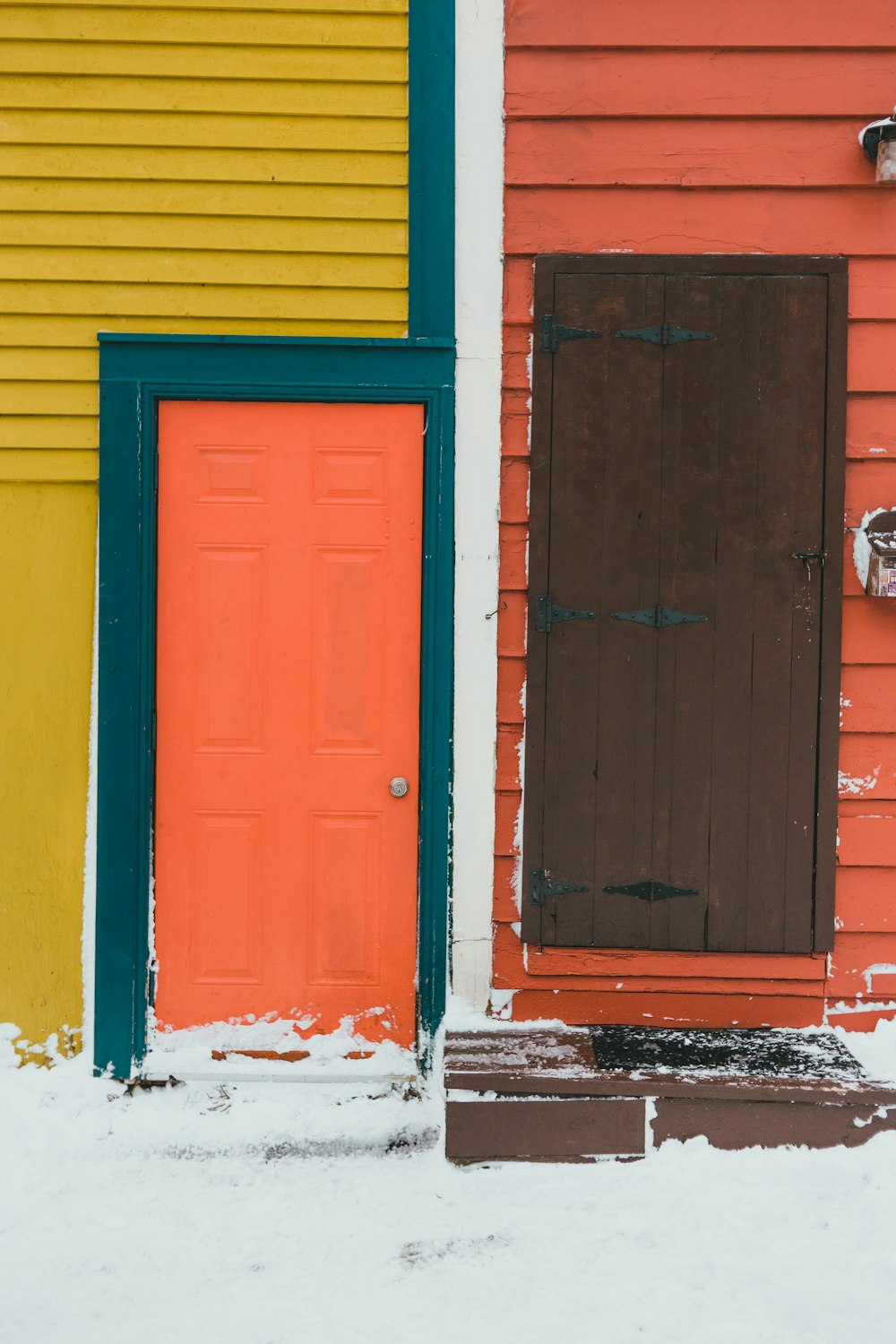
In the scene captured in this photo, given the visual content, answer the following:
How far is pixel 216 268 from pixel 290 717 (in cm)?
150

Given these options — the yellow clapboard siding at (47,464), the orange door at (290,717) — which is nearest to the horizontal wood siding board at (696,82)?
the orange door at (290,717)

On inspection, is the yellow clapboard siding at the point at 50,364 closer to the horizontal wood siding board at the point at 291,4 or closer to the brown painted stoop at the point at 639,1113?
the horizontal wood siding board at the point at 291,4

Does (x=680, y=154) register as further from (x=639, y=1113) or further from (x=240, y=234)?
(x=639, y=1113)

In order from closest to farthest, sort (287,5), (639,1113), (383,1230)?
(383,1230) < (639,1113) < (287,5)

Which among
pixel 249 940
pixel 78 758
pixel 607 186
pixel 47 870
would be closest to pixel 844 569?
pixel 607 186

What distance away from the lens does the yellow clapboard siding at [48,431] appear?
336cm

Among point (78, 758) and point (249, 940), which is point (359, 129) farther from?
point (249, 940)

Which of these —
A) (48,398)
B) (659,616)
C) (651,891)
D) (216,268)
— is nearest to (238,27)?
(216,268)

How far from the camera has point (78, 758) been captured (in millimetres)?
3416

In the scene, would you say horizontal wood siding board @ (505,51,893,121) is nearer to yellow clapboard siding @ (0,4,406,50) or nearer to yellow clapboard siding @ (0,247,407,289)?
yellow clapboard siding @ (0,4,406,50)

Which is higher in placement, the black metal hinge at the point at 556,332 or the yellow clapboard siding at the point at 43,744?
the black metal hinge at the point at 556,332

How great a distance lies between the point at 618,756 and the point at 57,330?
7.62 feet

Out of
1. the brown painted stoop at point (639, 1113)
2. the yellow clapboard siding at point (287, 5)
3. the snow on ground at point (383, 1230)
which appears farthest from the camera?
the yellow clapboard siding at point (287, 5)

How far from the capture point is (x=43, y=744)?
134 inches
